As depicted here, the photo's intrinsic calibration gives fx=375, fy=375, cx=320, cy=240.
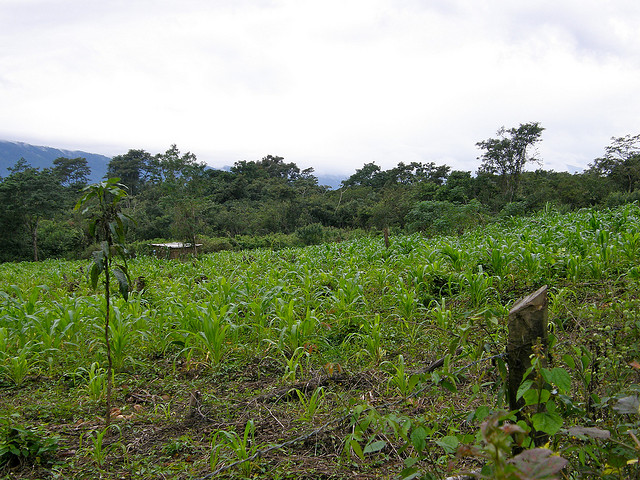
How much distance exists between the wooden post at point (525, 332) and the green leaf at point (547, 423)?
0.80ft

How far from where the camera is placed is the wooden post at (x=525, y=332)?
1.14 metres

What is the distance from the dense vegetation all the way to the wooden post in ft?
0.21

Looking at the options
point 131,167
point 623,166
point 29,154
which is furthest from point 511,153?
point 29,154

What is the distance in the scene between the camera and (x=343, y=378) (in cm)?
264

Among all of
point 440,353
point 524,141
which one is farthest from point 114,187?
point 524,141

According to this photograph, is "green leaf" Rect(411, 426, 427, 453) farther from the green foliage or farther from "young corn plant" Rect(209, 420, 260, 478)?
the green foliage

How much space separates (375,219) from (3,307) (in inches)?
877

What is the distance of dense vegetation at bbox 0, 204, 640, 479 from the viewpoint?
1113mm

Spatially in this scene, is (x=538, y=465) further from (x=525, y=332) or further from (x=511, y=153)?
(x=511, y=153)

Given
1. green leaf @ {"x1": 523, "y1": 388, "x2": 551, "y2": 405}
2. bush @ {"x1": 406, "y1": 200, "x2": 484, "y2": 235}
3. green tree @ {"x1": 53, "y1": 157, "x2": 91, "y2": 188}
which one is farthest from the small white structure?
green tree @ {"x1": 53, "y1": 157, "x2": 91, "y2": 188}

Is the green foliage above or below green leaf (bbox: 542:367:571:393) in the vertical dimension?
below

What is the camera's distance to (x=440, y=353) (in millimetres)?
2771

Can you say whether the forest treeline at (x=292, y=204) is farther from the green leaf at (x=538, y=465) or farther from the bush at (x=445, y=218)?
the green leaf at (x=538, y=465)

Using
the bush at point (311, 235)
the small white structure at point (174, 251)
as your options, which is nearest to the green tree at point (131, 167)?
the bush at point (311, 235)
